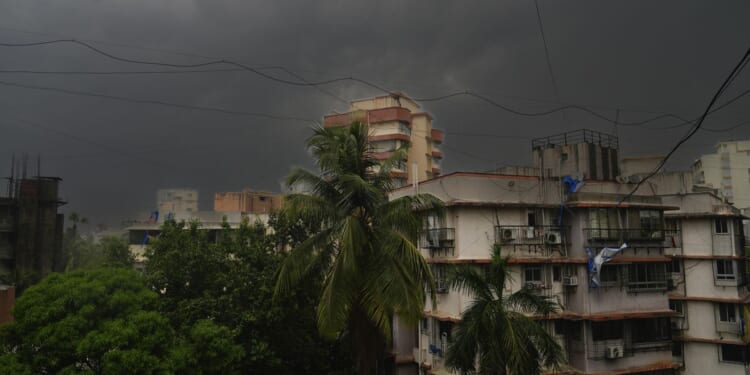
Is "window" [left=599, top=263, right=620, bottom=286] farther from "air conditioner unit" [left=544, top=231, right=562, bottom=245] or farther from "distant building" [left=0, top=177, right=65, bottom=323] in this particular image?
"distant building" [left=0, top=177, right=65, bottom=323]

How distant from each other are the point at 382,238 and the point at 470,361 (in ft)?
12.7

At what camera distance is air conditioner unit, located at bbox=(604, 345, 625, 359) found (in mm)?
20270

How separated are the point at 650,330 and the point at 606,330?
2675 mm

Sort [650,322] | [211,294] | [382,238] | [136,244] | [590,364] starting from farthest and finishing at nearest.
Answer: [136,244] < [650,322] < [590,364] < [211,294] < [382,238]

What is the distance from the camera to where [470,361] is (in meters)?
12.1

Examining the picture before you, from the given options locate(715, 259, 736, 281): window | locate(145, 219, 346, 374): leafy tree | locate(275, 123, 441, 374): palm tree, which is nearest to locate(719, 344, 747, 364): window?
locate(715, 259, 736, 281): window

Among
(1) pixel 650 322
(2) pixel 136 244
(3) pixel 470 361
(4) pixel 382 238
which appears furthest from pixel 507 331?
(2) pixel 136 244

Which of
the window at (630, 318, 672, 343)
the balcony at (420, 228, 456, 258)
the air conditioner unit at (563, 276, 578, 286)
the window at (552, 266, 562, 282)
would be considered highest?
the balcony at (420, 228, 456, 258)

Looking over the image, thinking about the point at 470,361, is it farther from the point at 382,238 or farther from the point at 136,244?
the point at 136,244

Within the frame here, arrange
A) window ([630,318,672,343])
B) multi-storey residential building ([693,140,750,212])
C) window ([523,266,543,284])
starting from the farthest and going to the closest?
1. multi-storey residential building ([693,140,750,212])
2. window ([630,318,672,343])
3. window ([523,266,543,284])

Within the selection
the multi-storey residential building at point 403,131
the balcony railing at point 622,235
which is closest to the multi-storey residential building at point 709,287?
the balcony railing at point 622,235

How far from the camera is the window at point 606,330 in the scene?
2064 centimetres

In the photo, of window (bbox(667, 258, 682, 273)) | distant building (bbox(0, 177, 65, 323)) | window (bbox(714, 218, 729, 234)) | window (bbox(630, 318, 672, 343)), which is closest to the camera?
window (bbox(630, 318, 672, 343))

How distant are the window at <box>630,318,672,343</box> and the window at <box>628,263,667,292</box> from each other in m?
1.45
